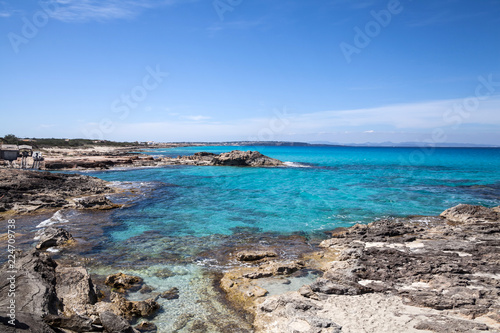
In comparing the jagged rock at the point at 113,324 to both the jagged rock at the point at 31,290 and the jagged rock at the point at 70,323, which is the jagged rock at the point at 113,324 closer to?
the jagged rock at the point at 70,323

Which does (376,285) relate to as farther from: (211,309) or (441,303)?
(211,309)

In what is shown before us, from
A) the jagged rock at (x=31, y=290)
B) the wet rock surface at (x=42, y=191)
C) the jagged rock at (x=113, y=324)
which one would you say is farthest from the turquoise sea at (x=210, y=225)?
the jagged rock at (x=31, y=290)

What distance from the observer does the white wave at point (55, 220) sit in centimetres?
1453

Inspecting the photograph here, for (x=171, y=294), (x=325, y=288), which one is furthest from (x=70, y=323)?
(x=325, y=288)

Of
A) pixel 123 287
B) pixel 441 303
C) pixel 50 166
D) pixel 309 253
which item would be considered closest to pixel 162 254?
pixel 123 287

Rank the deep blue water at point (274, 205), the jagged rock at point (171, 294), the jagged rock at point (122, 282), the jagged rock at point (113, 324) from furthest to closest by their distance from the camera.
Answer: the deep blue water at point (274, 205), the jagged rock at point (122, 282), the jagged rock at point (171, 294), the jagged rock at point (113, 324)

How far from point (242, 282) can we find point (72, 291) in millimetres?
4613

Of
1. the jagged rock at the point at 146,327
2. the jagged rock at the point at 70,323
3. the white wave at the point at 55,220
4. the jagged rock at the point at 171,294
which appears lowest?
the jagged rock at the point at 171,294

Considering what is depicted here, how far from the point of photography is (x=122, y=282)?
27.6ft

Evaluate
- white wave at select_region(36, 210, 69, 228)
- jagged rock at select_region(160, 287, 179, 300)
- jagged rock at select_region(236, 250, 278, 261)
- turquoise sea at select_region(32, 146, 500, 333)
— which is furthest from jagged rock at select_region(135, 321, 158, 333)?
white wave at select_region(36, 210, 69, 228)

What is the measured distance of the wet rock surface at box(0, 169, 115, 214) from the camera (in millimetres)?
17562

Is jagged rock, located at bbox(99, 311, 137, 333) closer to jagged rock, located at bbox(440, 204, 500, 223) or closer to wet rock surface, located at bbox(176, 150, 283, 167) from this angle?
jagged rock, located at bbox(440, 204, 500, 223)

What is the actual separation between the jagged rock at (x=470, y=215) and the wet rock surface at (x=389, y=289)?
3078 millimetres

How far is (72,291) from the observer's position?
6887mm
